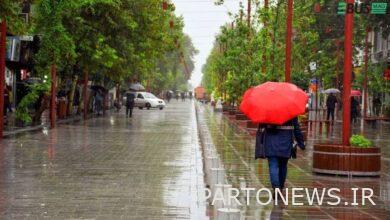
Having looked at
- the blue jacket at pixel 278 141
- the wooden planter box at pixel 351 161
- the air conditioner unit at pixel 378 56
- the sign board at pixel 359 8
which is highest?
the air conditioner unit at pixel 378 56

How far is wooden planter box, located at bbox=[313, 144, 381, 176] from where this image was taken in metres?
13.3

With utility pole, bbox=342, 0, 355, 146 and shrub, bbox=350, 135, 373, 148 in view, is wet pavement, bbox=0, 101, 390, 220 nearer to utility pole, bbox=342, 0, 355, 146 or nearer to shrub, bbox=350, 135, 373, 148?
shrub, bbox=350, 135, 373, 148

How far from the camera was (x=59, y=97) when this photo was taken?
3784 centimetres

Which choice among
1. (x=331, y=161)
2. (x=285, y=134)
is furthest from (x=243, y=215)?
(x=331, y=161)

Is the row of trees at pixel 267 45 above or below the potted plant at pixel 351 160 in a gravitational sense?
above

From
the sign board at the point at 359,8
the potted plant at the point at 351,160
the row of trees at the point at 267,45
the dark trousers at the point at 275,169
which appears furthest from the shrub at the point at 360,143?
the row of trees at the point at 267,45

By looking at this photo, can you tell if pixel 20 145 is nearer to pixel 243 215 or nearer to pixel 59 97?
pixel 243 215

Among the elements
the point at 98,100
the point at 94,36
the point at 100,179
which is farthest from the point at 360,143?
the point at 98,100

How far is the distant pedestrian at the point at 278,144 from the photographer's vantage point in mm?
10156

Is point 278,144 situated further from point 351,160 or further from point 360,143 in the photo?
point 360,143

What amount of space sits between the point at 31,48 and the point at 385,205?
30.5m

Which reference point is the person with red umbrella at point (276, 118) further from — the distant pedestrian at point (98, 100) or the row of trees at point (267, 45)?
the distant pedestrian at point (98, 100)

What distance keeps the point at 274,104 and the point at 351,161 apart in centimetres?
391

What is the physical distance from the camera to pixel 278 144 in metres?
10.2
